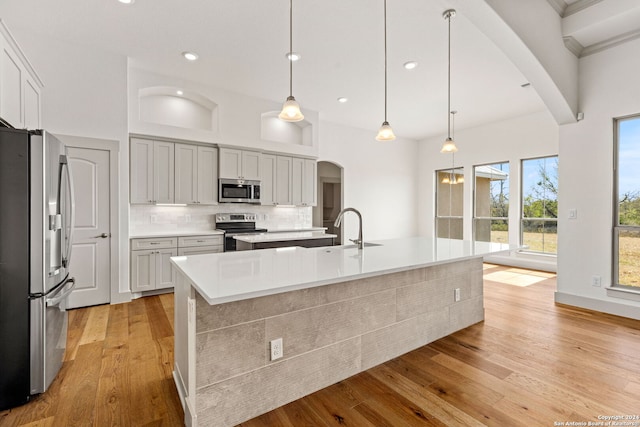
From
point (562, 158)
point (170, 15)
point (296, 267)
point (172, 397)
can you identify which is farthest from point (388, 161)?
point (172, 397)

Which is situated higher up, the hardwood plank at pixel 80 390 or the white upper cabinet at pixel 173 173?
the white upper cabinet at pixel 173 173

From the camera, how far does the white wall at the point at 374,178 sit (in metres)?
6.87

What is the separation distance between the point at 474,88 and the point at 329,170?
3.15 meters

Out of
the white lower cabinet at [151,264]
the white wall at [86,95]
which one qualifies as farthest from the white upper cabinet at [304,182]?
the white wall at [86,95]

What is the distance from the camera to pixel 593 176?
3574mm

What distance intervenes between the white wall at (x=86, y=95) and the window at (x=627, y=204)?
5.90m

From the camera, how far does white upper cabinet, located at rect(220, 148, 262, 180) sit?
16.2 ft

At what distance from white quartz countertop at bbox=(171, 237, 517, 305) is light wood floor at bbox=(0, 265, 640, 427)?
0.80m

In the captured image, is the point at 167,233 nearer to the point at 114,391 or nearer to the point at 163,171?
the point at 163,171

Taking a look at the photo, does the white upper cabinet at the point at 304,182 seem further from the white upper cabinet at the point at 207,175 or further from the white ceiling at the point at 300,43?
the white upper cabinet at the point at 207,175

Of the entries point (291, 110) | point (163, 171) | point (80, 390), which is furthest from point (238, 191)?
point (80, 390)

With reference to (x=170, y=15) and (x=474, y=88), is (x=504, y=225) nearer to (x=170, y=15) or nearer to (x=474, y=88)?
(x=474, y=88)

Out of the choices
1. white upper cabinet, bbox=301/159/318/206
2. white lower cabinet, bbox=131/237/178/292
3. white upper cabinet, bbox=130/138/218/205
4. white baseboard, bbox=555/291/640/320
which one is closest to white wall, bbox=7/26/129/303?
white lower cabinet, bbox=131/237/178/292

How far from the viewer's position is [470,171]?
704cm
